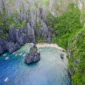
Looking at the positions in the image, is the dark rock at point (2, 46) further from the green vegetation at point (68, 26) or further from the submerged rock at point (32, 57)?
the green vegetation at point (68, 26)

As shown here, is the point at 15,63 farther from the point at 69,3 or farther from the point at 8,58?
the point at 69,3

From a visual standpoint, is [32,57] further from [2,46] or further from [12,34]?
[12,34]

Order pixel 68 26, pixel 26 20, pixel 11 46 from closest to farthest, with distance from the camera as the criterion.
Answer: pixel 11 46 → pixel 68 26 → pixel 26 20

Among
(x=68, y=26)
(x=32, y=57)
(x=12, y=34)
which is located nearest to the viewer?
(x=32, y=57)

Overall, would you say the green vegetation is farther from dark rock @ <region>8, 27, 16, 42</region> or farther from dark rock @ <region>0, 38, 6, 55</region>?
dark rock @ <region>0, 38, 6, 55</region>

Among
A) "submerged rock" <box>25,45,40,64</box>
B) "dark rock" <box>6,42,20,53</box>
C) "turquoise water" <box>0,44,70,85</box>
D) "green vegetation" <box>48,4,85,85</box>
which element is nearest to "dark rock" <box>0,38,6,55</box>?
"dark rock" <box>6,42,20,53</box>

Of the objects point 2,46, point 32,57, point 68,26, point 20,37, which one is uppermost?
point 68,26

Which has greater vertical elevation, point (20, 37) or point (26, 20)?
point (26, 20)

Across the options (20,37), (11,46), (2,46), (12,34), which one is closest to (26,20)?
(20,37)

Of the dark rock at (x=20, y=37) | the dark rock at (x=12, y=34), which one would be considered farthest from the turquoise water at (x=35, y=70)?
the dark rock at (x=12, y=34)
